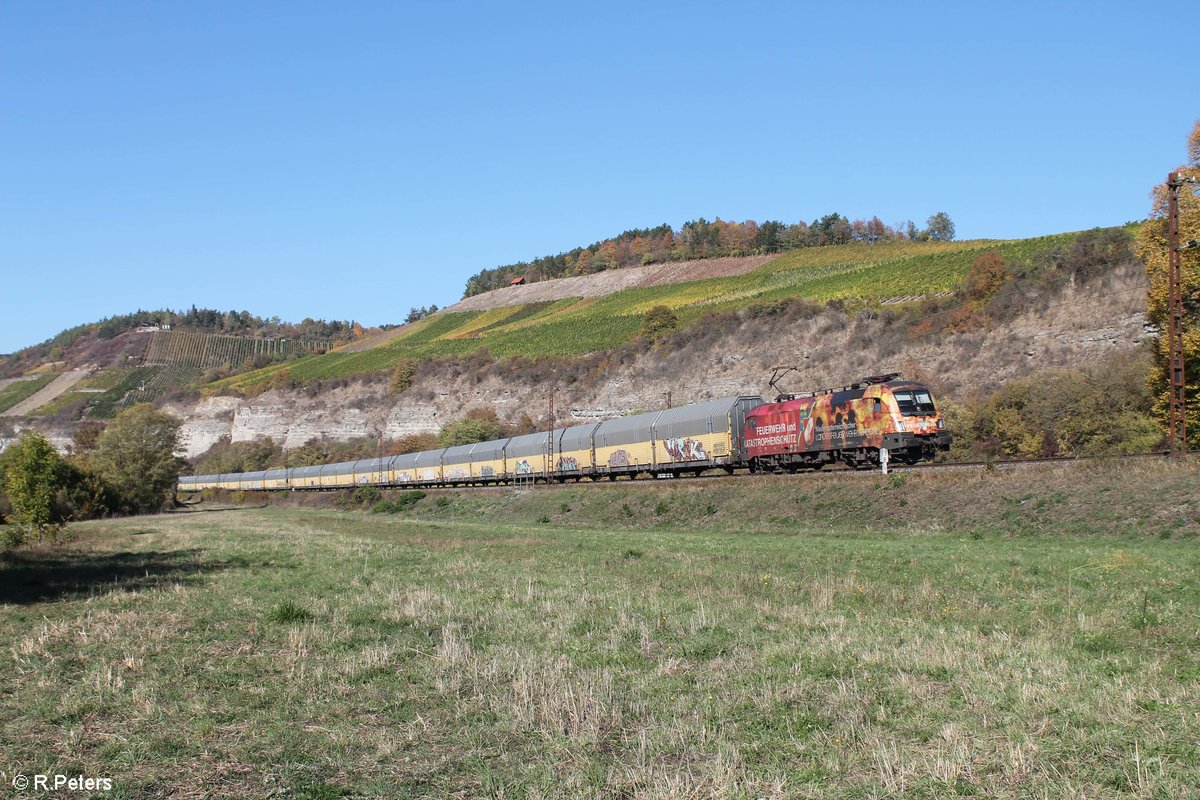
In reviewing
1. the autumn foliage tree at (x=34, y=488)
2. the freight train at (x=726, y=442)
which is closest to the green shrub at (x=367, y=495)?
the freight train at (x=726, y=442)

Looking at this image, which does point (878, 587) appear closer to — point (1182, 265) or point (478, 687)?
point (478, 687)

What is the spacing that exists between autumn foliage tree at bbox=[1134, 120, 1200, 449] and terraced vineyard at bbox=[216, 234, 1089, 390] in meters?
41.9

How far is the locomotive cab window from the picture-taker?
112 feet

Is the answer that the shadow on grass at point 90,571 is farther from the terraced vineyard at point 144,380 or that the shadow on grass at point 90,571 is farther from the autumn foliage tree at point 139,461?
the terraced vineyard at point 144,380

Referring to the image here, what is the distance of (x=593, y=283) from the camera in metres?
152

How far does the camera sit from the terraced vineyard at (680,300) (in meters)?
87.3

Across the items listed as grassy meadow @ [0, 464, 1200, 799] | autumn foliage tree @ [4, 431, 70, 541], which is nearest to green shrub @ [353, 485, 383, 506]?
autumn foliage tree @ [4, 431, 70, 541]

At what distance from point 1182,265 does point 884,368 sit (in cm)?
3408

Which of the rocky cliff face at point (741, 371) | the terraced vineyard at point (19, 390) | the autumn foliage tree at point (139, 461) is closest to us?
the rocky cliff face at point (741, 371)

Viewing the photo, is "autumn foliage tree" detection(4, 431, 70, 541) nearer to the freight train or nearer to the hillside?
the freight train

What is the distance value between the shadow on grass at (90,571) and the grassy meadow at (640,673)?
22 cm

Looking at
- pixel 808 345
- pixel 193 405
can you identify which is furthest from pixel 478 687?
pixel 193 405

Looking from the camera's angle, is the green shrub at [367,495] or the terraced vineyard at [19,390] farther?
the terraced vineyard at [19,390]

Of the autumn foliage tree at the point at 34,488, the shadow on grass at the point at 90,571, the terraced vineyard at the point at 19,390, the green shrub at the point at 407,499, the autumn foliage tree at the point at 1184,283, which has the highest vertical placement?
the terraced vineyard at the point at 19,390
